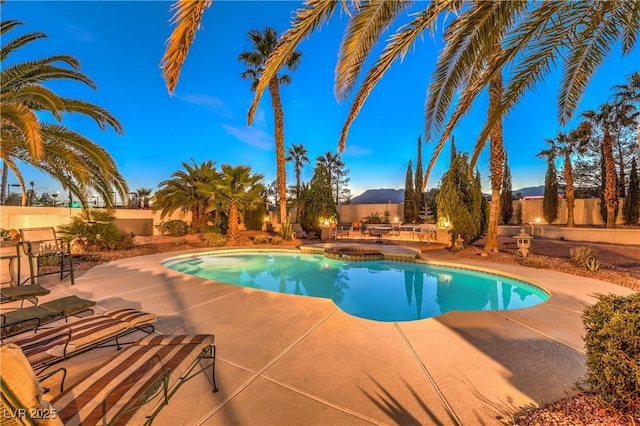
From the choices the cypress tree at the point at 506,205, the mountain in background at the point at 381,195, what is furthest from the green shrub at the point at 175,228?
the mountain in background at the point at 381,195

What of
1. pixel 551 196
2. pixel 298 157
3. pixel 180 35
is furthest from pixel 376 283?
pixel 298 157

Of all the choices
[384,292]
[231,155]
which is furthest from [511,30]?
[231,155]

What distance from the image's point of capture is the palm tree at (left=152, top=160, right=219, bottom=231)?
53.8 ft

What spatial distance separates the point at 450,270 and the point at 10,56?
12.0 metres

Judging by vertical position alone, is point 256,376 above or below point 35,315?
below

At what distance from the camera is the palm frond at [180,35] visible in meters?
1.85

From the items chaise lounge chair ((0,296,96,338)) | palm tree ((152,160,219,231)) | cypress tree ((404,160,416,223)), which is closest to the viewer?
chaise lounge chair ((0,296,96,338))

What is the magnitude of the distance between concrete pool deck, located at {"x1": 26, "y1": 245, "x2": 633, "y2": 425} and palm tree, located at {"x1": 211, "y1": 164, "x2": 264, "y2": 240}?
27.1 feet

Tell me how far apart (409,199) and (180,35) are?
78.2ft

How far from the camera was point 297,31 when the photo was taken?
281cm

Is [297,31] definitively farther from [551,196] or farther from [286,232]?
[551,196]

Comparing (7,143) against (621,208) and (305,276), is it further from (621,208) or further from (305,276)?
(621,208)

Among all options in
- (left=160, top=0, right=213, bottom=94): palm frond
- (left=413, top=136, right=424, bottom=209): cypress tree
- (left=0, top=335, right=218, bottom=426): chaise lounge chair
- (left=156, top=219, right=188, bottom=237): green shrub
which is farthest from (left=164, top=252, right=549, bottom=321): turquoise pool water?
(left=413, top=136, right=424, bottom=209): cypress tree

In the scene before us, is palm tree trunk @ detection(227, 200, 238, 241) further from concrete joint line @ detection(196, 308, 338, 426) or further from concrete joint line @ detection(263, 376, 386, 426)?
concrete joint line @ detection(263, 376, 386, 426)
